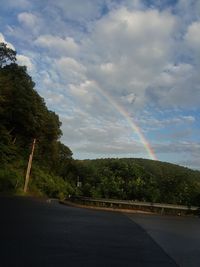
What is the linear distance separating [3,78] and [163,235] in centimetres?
4091

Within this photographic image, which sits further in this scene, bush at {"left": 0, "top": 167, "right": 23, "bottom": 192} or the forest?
bush at {"left": 0, "top": 167, "right": 23, "bottom": 192}

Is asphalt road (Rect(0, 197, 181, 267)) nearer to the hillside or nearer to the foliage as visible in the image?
the hillside

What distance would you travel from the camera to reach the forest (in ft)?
98.6

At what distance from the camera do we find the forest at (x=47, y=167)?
30.0 meters

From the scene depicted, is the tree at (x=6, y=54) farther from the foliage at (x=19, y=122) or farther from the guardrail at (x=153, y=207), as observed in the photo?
the guardrail at (x=153, y=207)

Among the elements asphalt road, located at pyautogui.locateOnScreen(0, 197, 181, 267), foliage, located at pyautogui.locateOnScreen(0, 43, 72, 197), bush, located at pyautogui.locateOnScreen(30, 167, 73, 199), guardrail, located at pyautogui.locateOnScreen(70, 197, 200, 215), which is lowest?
asphalt road, located at pyautogui.locateOnScreen(0, 197, 181, 267)

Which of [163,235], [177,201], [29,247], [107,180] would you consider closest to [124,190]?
[107,180]

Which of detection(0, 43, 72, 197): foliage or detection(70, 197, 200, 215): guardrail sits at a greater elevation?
detection(0, 43, 72, 197): foliage

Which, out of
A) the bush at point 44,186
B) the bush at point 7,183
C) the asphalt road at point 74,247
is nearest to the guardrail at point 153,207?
the asphalt road at point 74,247

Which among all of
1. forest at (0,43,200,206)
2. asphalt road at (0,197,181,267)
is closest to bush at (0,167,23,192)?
forest at (0,43,200,206)

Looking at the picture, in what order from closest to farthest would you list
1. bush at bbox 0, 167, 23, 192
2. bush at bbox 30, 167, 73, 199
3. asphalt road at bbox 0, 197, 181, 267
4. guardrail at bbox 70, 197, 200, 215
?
asphalt road at bbox 0, 197, 181, 267, guardrail at bbox 70, 197, 200, 215, bush at bbox 0, 167, 23, 192, bush at bbox 30, 167, 73, 199

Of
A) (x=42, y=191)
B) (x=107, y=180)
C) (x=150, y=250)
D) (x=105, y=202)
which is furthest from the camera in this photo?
(x=42, y=191)

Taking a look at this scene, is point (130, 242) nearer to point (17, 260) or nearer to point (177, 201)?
point (17, 260)

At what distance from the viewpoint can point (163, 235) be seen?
1457cm
